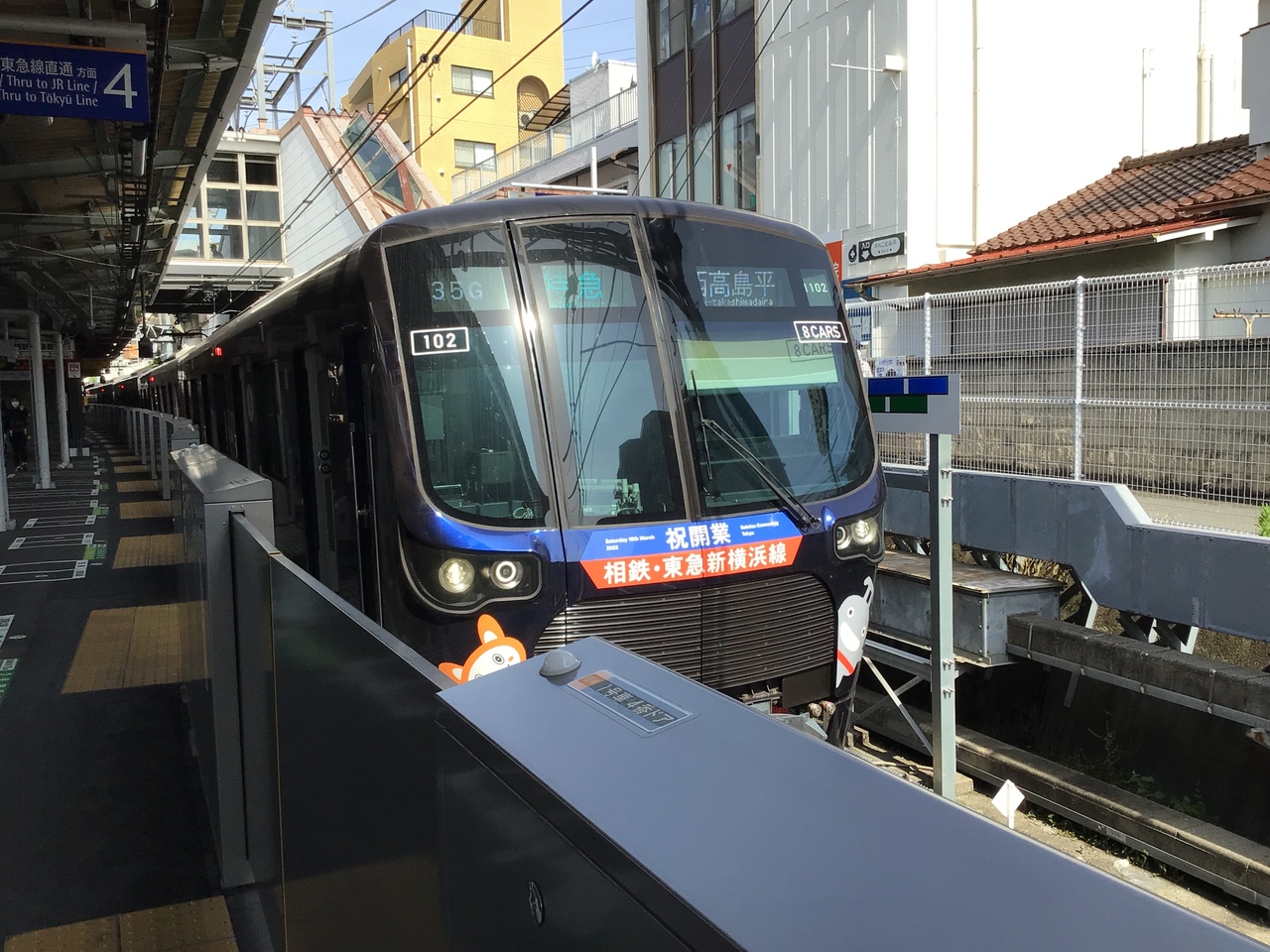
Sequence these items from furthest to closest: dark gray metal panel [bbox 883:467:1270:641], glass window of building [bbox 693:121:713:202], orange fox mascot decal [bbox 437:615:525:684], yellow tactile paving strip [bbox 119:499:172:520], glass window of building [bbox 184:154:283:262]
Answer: glass window of building [bbox 184:154:283:262], glass window of building [bbox 693:121:713:202], yellow tactile paving strip [bbox 119:499:172:520], dark gray metal panel [bbox 883:467:1270:641], orange fox mascot decal [bbox 437:615:525:684]

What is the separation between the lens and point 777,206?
2019 cm

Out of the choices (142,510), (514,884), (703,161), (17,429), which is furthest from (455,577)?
(17,429)

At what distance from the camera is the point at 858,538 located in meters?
5.88

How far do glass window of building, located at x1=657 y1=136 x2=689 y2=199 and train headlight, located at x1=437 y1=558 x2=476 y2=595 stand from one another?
18.5m

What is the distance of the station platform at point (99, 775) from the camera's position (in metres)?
3.88

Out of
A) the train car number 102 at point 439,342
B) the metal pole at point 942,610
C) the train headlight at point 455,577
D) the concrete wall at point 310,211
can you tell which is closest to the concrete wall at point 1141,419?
the metal pole at point 942,610

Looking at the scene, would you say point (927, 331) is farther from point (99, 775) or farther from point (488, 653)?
point (99, 775)

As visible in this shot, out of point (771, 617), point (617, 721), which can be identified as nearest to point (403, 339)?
point (771, 617)

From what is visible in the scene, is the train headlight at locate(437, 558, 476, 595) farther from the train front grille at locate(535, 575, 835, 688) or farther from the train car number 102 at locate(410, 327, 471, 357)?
the train car number 102 at locate(410, 327, 471, 357)

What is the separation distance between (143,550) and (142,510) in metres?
3.90

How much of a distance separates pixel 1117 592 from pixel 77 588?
878cm

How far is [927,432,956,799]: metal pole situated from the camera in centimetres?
672

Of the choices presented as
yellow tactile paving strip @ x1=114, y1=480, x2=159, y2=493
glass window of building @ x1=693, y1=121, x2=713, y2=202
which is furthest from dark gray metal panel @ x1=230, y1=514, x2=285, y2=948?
glass window of building @ x1=693, y1=121, x2=713, y2=202

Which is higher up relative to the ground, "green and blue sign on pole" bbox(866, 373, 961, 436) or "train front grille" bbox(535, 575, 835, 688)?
"green and blue sign on pole" bbox(866, 373, 961, 436)
